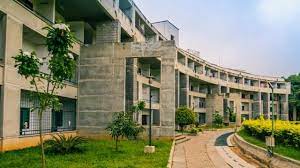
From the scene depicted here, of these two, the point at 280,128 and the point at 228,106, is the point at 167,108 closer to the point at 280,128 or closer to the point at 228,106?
the point at 280,128

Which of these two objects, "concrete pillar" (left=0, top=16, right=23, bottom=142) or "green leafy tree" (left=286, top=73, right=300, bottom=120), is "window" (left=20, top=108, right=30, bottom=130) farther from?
"green leafy tree" (left=286, top=73, right=300, bottom=120)

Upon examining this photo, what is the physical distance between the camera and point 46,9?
26219 mm

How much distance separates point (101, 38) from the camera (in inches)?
1266

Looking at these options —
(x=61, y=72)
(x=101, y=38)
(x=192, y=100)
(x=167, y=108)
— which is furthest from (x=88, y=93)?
(x=192, y=100)

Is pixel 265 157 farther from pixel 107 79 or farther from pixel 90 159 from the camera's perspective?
pixel 107 79

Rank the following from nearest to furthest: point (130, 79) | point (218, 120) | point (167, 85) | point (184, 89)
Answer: point (167, 85)
point (130, 79)
point (184, 89)
point (218, 120)

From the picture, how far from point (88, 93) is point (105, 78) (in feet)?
6.62

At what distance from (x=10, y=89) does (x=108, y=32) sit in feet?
43.3

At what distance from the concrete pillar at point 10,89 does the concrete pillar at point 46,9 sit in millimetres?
4709

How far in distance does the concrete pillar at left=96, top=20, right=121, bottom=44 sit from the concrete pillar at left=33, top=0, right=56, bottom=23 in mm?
6555

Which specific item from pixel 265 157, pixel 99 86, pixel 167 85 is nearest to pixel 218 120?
pixel 167 85

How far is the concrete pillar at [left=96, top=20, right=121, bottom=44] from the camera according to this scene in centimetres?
3162

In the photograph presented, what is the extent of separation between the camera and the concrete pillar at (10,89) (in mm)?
19859

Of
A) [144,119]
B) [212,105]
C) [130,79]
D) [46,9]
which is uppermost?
[46,9]
